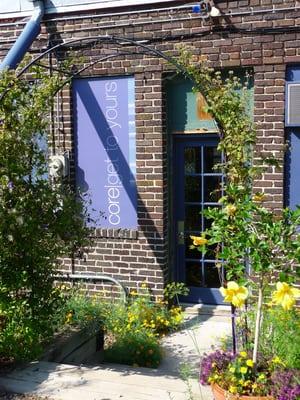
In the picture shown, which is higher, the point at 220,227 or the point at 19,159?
the point at 19,159

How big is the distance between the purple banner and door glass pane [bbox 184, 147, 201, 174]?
2.35 feet

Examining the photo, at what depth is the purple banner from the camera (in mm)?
7543

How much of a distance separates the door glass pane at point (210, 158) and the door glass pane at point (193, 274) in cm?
130

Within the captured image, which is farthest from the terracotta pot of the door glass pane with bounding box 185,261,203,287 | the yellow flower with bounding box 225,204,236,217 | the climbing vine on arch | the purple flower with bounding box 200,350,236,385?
the door glass pane with bounding box 185,261,203,287

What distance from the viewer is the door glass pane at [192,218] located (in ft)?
25.2

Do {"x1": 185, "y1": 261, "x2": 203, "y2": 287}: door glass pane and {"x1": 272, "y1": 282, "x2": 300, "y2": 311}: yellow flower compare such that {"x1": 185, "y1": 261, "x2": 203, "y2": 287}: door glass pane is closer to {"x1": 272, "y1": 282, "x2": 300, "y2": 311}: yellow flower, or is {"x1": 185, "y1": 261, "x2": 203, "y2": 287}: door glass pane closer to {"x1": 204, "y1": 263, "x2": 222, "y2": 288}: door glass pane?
{"x1": 204, "y1": 263, "x2": 222, "y2": 288}: door glass pane

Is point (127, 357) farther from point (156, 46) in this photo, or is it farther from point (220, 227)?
point (156, 46)

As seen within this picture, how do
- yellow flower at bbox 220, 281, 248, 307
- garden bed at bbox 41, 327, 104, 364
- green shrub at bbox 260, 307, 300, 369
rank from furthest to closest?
garden bed at bbox 41, 327, 104, 364 < green shrub at bbox 260, 307, 300, 369 < yellow flower at bbox 220, 281, 248, 307

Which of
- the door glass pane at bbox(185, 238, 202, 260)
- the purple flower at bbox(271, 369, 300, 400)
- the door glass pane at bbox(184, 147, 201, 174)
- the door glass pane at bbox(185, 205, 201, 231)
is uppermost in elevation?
the door glass pane at bbox(184, 147, 201, 174)

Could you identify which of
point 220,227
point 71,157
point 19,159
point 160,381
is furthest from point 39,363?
point 71,157

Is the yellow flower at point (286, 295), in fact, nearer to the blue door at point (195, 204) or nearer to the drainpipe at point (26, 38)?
the blue door at point (195, 204)

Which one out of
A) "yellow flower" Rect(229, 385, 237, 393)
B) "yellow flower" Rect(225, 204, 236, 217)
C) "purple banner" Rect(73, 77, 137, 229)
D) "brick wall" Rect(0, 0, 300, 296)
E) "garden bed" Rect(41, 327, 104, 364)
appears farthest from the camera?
"purple banner" Rect(73, 77, 137, 229)

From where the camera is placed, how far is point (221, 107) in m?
4.64

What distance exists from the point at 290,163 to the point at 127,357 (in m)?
2.99
